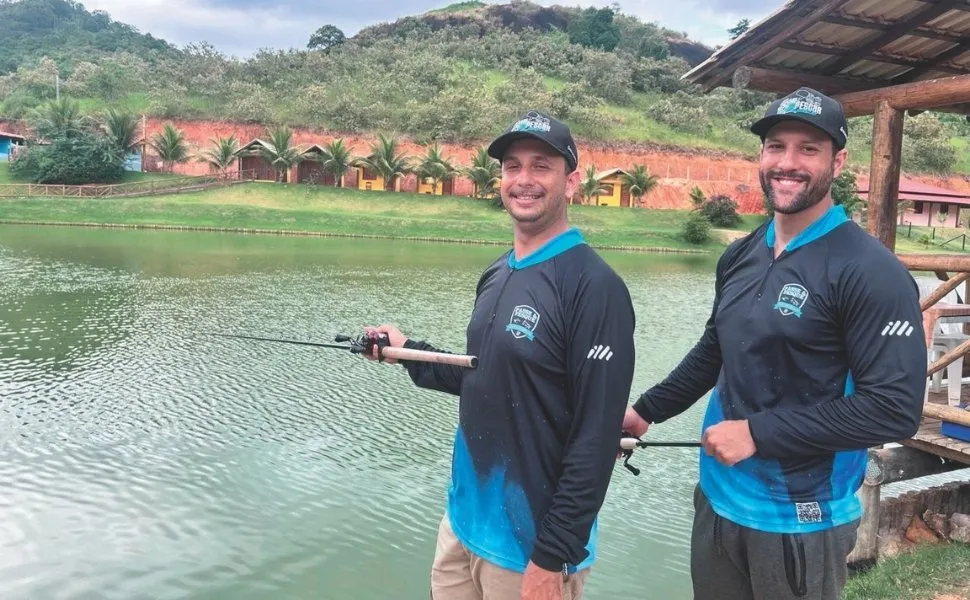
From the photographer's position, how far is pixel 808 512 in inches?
87.5

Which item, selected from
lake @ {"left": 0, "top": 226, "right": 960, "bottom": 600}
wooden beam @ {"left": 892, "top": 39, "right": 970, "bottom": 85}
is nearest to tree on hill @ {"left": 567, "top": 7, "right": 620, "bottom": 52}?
lake @ {"left": 0, "top": 226, "right": 960, "bottom": 600}

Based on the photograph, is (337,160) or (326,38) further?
(326,38)

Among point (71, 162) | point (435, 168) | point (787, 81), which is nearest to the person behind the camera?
point (787, 81)

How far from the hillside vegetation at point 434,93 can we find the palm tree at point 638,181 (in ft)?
22.6

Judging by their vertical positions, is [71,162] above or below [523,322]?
above

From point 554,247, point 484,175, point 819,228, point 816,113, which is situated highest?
point 484,175

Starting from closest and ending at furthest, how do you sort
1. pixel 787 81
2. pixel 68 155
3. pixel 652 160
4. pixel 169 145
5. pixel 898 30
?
pixel 898 30 → pixel 787 81 → pixel 68 155 → pixel 169 145 → pixel 652 160

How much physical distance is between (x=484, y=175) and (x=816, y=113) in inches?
1723

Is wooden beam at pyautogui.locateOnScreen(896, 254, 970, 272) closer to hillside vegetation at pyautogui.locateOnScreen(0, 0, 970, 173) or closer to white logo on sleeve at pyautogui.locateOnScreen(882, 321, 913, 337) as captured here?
white logo on sleeve at pyautogui.locateOnScreen(882, 321, 913, 337)

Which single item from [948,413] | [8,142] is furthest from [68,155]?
[948,413]

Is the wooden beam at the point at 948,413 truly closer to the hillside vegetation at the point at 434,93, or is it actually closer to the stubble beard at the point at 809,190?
the stubble beard at the point at 809,190

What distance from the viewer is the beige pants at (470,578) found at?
2.29 m

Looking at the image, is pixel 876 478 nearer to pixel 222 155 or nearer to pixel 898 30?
pixel 898 30

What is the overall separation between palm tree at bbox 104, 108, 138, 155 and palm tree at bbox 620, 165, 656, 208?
109ft
